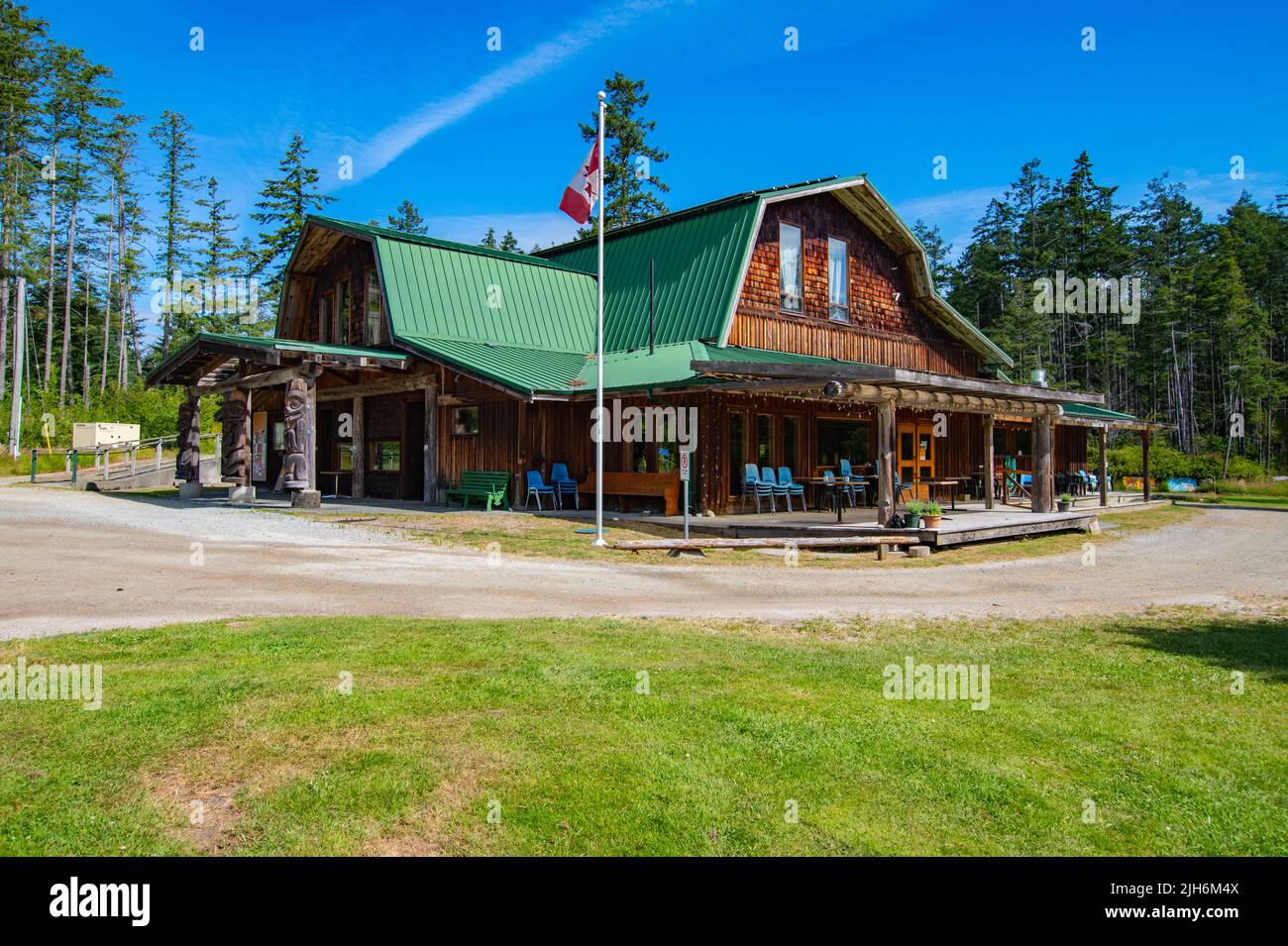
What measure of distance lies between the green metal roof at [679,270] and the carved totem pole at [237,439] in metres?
9.97

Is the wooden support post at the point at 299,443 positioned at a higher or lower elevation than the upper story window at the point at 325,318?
lower

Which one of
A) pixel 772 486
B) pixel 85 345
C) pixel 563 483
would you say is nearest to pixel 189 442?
pixel 563 483

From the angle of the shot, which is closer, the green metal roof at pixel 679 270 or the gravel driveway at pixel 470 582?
the gravel driveway at pixel 470 582

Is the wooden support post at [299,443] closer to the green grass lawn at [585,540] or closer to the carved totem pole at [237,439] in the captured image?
the green grass lawn at [585,540]

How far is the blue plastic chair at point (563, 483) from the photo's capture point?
20.2 metres

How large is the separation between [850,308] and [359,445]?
50.1 feet

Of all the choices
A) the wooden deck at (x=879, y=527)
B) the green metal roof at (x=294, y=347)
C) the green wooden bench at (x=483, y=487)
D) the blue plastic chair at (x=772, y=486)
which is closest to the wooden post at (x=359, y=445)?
the green metal roof at (x=294, y=347)

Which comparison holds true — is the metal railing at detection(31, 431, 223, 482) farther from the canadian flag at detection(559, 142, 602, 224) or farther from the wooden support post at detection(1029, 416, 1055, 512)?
the wooden support post at detection(1029, 416, 1055, 512)

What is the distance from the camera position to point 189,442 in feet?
78.3

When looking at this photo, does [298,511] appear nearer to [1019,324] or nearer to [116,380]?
[1019,324]

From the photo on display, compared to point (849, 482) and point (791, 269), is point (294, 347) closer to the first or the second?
point (791, 269)
